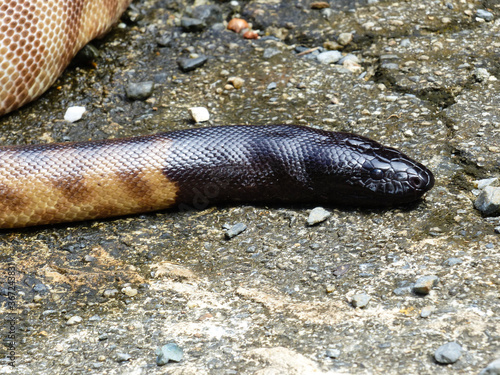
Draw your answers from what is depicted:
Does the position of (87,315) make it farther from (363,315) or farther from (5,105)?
(5,105)

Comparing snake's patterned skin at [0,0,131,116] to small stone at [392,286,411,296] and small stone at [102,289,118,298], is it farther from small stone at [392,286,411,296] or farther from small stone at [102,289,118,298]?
small stone at [392,286,411,296]

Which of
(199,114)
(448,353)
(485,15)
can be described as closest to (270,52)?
(199,114)

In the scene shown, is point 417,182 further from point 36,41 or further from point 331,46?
point 36,41

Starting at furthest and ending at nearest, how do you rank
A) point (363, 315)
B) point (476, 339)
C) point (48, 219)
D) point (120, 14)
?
point (120, 14) < point (48, 219) < point (363, 315) < point (476, 339)

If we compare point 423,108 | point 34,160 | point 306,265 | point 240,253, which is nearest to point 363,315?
point 306,265

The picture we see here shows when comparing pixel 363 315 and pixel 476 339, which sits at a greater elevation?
pixel 476 339

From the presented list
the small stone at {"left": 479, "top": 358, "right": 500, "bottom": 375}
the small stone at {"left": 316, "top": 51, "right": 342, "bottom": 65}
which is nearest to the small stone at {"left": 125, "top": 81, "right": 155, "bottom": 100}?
the small stone at {"left": 316, "top": 51, "right": 342, "bottom": 65}
